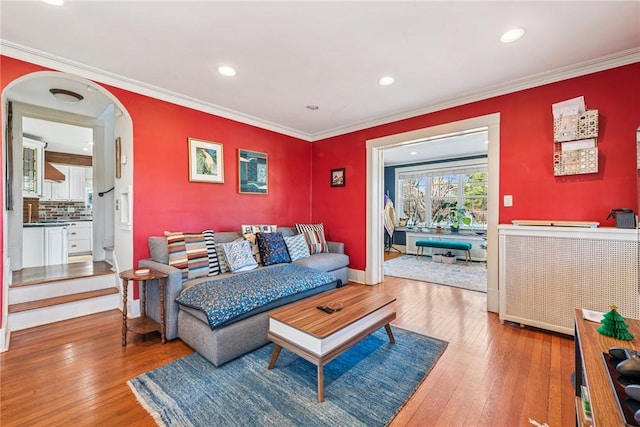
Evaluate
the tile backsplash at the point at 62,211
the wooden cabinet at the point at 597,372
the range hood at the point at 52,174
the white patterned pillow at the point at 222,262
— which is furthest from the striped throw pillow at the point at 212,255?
the range hood at the point at 52,174

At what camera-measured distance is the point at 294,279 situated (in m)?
2.63

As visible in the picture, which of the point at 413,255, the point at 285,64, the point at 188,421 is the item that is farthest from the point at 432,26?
the point at 413,255

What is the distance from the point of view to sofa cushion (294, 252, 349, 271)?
3559mm

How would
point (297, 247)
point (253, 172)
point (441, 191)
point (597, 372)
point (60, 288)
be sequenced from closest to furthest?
point (597, 372) < point (60, 288) < point (297, 247) < point (253, 172) < point (441, 191)

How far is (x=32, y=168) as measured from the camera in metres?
4.81

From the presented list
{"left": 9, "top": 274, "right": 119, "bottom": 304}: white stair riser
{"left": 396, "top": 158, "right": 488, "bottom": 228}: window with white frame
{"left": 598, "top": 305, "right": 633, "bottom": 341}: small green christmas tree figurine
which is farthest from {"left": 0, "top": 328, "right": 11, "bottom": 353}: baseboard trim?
{"left": 396, "top": 158, "right": 488, "bottom": 228}: window with white frame

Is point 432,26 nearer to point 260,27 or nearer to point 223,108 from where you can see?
point 260,27

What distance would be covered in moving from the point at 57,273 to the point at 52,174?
4.08 m

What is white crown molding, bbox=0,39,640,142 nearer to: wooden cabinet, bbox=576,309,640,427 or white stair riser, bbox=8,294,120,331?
white stair riser, bbox=8,294,120,331

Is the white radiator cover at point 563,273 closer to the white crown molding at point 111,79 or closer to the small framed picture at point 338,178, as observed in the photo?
the small framed picture at point 338,178

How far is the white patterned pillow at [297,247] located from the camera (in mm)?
3641

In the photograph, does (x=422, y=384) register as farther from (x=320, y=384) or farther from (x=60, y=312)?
(x=60, y=312)

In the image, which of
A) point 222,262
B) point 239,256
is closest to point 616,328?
point 239,256

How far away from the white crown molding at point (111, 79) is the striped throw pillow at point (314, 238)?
1.80 m
